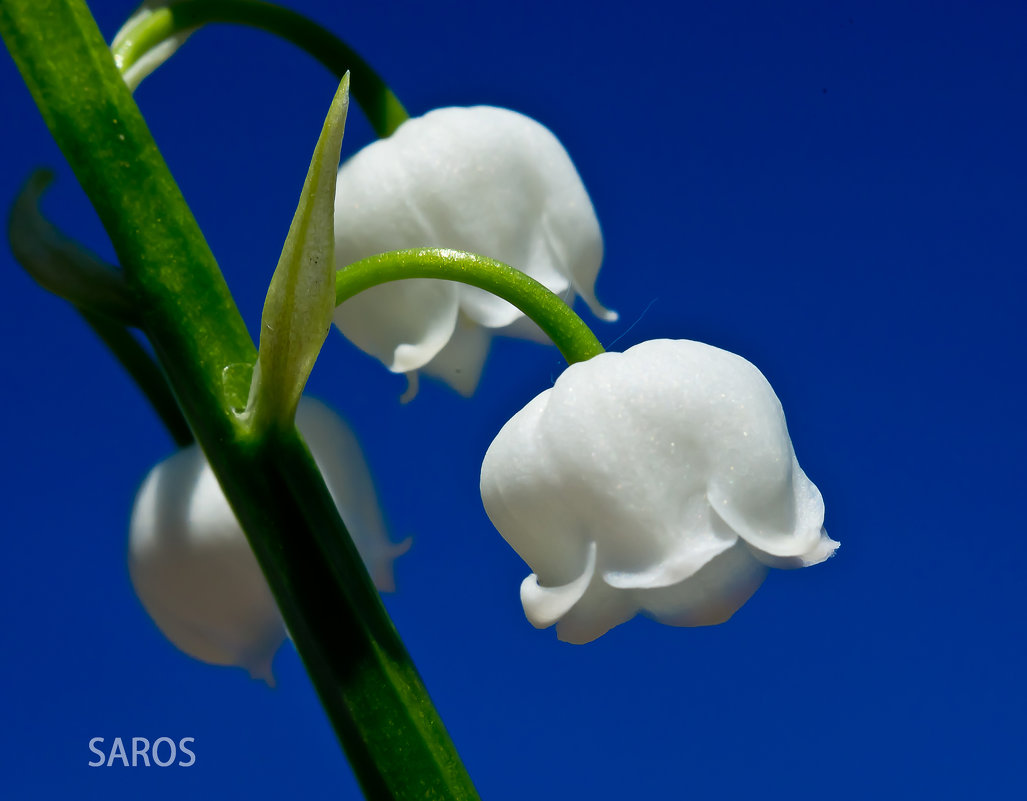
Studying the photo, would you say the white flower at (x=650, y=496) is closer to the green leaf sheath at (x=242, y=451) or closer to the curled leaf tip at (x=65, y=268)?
the green leaf sheath at (x=242, y=451)

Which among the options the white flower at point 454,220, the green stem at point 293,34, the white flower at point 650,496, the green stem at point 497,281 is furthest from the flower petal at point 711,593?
the green stem at point 293,34

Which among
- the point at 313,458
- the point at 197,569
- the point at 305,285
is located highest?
the point at 305,285

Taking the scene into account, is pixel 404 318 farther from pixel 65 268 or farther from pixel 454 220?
pixel 65 268

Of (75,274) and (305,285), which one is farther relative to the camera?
(75,274)

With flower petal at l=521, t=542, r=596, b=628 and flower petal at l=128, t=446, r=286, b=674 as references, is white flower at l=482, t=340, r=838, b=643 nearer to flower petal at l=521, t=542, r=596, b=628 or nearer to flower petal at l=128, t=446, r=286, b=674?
flower petal at l=521, t=542, r=596, b=628

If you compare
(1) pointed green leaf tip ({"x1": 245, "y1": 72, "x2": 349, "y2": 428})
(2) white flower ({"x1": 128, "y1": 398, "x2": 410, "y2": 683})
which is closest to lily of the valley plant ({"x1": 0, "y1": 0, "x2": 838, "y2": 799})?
(1) pointed green leaf tip ({"x1": 245, "y1": 72, "x2": 349, "y2": 428})

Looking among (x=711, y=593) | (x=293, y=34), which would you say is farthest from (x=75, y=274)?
(x=711, y=593)

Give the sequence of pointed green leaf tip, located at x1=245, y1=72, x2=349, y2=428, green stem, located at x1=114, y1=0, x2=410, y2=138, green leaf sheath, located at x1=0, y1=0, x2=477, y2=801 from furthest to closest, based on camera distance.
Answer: green stem, located at x1=114, y1=0, x2=410, y2=138 → green leaf sheath, located at x1=0, y1=0, x2=477, y2=801 → pointed green leaf tip, located at x1=245, y1=72, x2=349, y2=428
